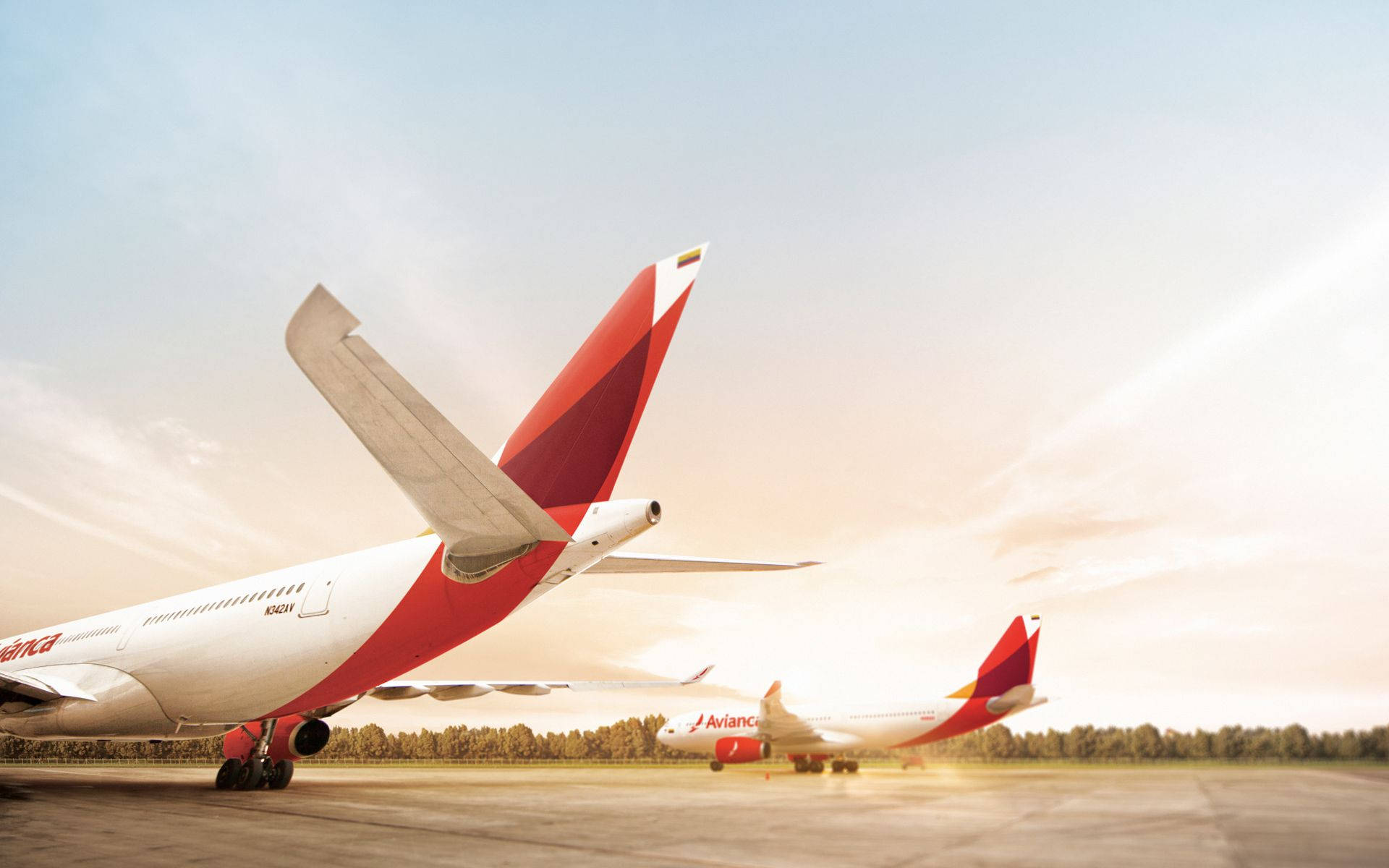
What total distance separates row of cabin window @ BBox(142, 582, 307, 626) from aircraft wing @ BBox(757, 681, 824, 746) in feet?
72.2

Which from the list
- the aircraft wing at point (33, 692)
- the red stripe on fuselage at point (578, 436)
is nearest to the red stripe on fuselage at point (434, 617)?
the red stripe on fuselage at point (578, 436)

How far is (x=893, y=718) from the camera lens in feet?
101

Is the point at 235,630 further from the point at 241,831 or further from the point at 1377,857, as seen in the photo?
the point at 1377,857

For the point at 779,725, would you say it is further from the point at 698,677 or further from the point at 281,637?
the point at 281,637

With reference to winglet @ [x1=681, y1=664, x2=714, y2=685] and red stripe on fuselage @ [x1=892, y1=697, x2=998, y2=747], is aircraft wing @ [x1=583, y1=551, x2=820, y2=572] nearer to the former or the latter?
winglet @ [x1=681, y1=664, x2=714, y2=685]

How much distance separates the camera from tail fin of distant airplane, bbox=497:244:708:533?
28.7 feet

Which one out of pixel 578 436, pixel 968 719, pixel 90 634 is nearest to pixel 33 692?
pixel 90 634

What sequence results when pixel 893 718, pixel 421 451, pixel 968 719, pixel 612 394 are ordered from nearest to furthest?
pixel 421 451 < pixel 612 394 < pixel 968 719 < pixel 893 718

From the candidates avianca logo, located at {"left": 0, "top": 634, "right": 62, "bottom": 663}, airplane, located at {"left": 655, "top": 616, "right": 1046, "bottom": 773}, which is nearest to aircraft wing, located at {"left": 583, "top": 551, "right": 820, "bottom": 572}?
avianca logo, located at {"left": 0, "top": 634, "right": 62, "bottom": 663}

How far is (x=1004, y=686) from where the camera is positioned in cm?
2986

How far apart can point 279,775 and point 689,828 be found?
406 inches

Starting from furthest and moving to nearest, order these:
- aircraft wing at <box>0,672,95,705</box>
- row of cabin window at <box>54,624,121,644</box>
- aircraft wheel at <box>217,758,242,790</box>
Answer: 1. row of cabin window at <box>54,624,121,644</box>
2. aircraft wheel at <box>217,758,242,790</box>
3. aircraft wing at <box>0,672,95,705</box>

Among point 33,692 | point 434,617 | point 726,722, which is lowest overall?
point 726,722

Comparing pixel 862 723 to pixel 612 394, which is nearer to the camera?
pixel 612 394
